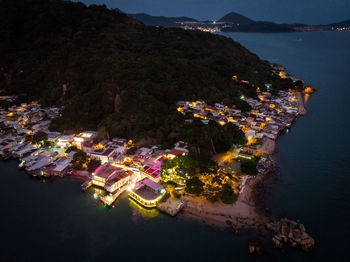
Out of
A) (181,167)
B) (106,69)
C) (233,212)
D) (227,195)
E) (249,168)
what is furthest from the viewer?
(106,69)

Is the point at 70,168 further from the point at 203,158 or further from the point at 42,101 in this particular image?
the point at 42,101

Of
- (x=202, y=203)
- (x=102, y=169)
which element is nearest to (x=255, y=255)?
(x=202, y=203)

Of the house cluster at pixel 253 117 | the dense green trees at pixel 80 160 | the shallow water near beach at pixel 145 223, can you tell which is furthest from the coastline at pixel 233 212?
the dense green trees at pixel 80 160

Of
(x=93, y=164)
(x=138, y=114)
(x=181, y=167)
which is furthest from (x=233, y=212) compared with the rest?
(x=138, y=114)

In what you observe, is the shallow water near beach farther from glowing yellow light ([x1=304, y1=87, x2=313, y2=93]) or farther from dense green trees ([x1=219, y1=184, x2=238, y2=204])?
glowing yellow light ([x1=304, y1=87, x2=313, y2=93])

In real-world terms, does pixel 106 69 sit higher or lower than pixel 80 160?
higher

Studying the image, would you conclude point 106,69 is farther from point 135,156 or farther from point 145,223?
point 145,223

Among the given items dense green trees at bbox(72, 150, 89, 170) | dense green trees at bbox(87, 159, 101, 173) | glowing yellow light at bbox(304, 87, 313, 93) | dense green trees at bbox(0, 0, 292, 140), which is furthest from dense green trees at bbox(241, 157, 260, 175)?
glowing yellow light at bbox(304, 87, 313, 93)

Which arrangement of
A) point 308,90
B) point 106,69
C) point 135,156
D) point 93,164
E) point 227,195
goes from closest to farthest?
point 227,195, point 93,164, point 135,156, point 106,69, point 308,90

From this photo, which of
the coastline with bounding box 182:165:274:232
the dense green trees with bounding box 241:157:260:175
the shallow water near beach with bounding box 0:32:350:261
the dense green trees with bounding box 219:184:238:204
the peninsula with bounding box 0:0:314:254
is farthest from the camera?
the dense green trees with bounding box 241:157:260:175
